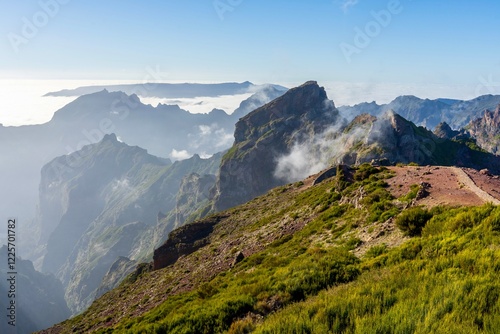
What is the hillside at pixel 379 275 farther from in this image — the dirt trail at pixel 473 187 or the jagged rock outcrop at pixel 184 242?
the jagged rock outcrop at pixel 184 242

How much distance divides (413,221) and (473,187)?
921 centimetres

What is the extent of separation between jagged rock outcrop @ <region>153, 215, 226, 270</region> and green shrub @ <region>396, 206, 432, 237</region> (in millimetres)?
47816

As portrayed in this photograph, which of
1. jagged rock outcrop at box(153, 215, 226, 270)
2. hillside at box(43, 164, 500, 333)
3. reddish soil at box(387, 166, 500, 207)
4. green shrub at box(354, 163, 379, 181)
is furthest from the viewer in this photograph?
jagged rock outcrop at box(153, 215, 226, 270)

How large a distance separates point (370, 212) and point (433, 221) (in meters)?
8.01

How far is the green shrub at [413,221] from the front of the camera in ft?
65.4

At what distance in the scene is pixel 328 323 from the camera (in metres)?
9.40

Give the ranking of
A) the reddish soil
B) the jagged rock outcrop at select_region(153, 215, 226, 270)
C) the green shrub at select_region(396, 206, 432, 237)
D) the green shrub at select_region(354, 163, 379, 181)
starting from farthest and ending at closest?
the jagged rock outcrop at select_region(153, 215, 226, 270)
the green shrub at select_region(354, 163, 379, 181)
the reddish soil
the green shrub at select_region(396, 206, 432, 237)

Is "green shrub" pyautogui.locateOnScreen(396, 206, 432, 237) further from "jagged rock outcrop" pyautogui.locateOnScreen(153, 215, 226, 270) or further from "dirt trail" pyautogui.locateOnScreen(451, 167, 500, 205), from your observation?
"jagged rock outcrop" pyautogui.locateOnScreen(153, 215, 226, 270)

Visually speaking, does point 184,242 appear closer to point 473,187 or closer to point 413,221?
point 413,221

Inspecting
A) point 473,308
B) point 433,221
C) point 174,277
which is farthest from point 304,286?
point 174,277

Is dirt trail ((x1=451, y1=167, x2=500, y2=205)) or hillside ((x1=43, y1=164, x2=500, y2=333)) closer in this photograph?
hillside ((x1=43, y1=164, x2=500, y2=333))

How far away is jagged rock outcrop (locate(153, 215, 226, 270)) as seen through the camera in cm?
6316

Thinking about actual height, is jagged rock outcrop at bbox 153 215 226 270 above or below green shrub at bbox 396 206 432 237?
below

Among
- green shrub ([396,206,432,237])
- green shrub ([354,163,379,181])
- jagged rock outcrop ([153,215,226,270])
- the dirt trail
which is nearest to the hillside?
green shrub ([396,206,432,237])
